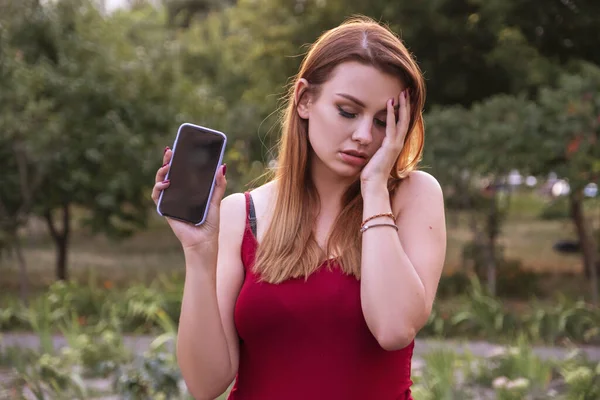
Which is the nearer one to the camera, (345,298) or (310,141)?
(345,298)

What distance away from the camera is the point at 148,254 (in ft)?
72.0

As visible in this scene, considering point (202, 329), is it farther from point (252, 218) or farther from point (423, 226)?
point (423, 226)

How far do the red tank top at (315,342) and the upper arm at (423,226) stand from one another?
14 centimetres

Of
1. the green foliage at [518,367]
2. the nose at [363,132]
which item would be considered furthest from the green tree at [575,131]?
the nose at [363,132]

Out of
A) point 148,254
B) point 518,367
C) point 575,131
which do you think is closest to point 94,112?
point 575,131

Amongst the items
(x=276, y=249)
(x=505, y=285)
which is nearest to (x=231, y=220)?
(x=276, y=249)

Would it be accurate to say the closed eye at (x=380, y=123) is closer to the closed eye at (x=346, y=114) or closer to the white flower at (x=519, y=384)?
the closed eye at (x=346, y=114)

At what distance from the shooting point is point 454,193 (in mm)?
11672

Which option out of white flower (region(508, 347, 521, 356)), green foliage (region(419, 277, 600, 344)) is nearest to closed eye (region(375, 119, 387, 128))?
white flower (region(508, 347, 521, 356))

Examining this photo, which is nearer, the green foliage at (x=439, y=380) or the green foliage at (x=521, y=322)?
the green foliage at (x=439, y=380)

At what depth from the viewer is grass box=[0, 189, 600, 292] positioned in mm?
16312

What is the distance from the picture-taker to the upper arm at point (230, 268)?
1.98m

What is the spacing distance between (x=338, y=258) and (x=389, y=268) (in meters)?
0.14

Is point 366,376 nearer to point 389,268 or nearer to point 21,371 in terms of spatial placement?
A: point 389,268
